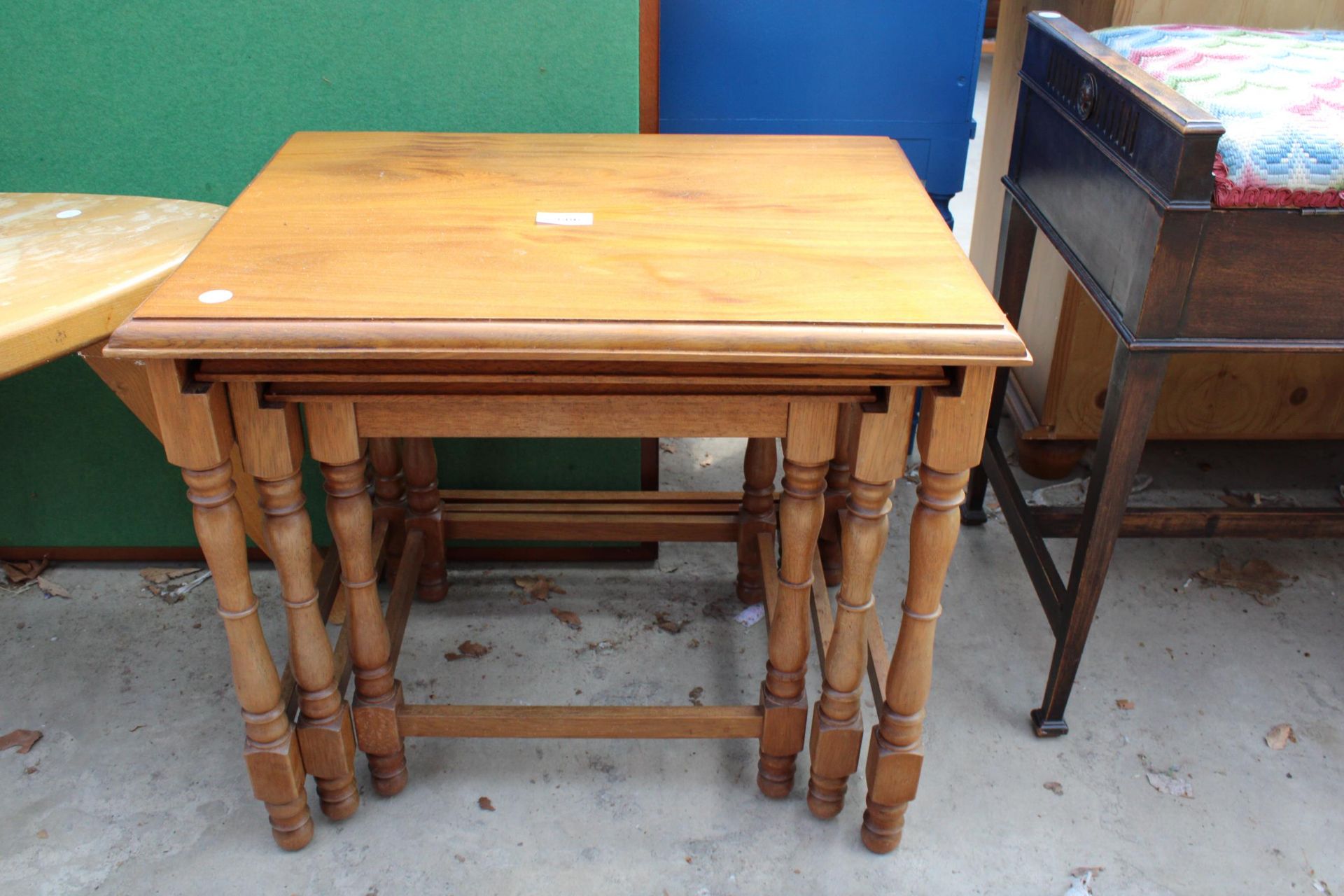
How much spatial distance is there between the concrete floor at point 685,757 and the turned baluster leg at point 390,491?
16cm

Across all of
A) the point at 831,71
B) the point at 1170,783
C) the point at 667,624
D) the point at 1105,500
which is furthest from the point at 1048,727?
the point at 831,71

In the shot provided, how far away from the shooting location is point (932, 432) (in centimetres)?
131

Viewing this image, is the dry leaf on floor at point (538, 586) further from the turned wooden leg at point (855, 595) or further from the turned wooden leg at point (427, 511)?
the turned wooden leg at point (855, 595)

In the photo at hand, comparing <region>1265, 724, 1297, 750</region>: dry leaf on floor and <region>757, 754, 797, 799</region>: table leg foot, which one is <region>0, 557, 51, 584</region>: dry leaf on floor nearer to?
<region>757, 754, 797, 799</region>: table leg foot

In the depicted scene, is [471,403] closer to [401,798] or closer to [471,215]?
[471,215]

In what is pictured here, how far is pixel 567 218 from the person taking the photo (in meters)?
1.45

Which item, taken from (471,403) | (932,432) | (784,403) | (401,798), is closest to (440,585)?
(401,798)

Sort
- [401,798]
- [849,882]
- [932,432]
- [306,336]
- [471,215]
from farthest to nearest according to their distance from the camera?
[401,798], [849,882], [471,215], [932,432], [306,336]

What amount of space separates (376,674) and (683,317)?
76 cm

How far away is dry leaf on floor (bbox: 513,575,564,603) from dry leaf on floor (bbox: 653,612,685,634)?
0.21 metres

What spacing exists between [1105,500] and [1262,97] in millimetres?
586

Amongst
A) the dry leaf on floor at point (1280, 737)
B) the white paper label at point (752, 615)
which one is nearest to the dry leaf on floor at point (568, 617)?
the white paper label at point (752, 615)

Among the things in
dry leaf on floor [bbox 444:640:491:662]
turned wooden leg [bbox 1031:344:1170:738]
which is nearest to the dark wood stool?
turned wooden leg [bbox 1031:344:1170:738]

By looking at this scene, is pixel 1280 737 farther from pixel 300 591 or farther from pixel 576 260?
pixel 300 591
